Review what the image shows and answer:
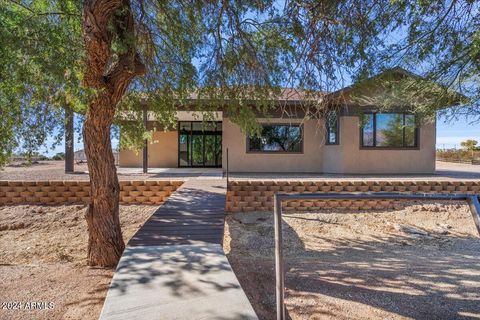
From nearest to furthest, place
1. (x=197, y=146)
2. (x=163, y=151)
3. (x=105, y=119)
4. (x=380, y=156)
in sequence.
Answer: (x=105, y=119), (x=380, y=156), (x=163, y=151), (x=197, y=146)

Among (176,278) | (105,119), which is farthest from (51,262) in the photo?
(176,278)

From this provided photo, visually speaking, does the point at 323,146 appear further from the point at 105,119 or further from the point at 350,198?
the point at 350,198

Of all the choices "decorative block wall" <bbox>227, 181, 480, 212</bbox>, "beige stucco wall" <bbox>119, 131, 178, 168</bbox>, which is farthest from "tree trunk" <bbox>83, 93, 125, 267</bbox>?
"beige stucco wall" <bbox>119, 131, 178, 168</bbox>

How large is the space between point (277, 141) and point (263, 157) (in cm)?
103

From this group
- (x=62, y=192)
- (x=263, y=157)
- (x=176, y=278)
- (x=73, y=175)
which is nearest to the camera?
(x=176, y=278)

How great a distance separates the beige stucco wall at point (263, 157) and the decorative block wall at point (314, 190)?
583 cm

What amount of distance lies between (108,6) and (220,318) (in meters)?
4.43

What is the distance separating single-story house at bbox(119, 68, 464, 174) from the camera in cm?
1281

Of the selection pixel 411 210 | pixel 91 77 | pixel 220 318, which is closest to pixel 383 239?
pixel 411 210

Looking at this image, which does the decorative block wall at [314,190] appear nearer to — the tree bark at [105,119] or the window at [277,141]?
the tree bark at [105,119]

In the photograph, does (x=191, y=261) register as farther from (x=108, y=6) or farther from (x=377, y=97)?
(x=377, y=97)

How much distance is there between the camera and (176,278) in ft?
8.27

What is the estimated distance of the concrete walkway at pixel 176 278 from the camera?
1994mm

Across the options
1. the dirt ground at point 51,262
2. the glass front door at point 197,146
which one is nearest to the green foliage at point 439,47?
the dirt ground at point 51,262
